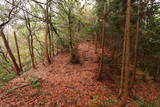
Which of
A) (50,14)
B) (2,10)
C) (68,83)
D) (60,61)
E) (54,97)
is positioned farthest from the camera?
(60,61)

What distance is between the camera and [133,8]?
914 cm

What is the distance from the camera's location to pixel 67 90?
6973mm

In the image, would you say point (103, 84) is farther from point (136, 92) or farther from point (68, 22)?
A: point (68, 22)

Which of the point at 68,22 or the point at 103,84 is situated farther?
the point at 68,22

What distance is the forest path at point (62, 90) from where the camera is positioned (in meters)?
5.66

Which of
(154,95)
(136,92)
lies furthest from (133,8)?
(154,95)

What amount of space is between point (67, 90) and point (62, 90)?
31 cm

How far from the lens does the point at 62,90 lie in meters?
6.91

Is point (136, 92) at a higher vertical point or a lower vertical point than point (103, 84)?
lower

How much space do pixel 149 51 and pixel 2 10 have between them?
46.9ft

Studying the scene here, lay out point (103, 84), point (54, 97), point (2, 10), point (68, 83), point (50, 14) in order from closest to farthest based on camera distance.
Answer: point (54, 97) → point (68, 83) → point (103, 84) → point (2, 10) → point (50, 14)

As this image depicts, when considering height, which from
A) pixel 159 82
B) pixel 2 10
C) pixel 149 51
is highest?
pixel 2 10

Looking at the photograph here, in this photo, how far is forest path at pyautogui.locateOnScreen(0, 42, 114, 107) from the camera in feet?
18.6

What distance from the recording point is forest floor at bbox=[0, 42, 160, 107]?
5.73 metres
